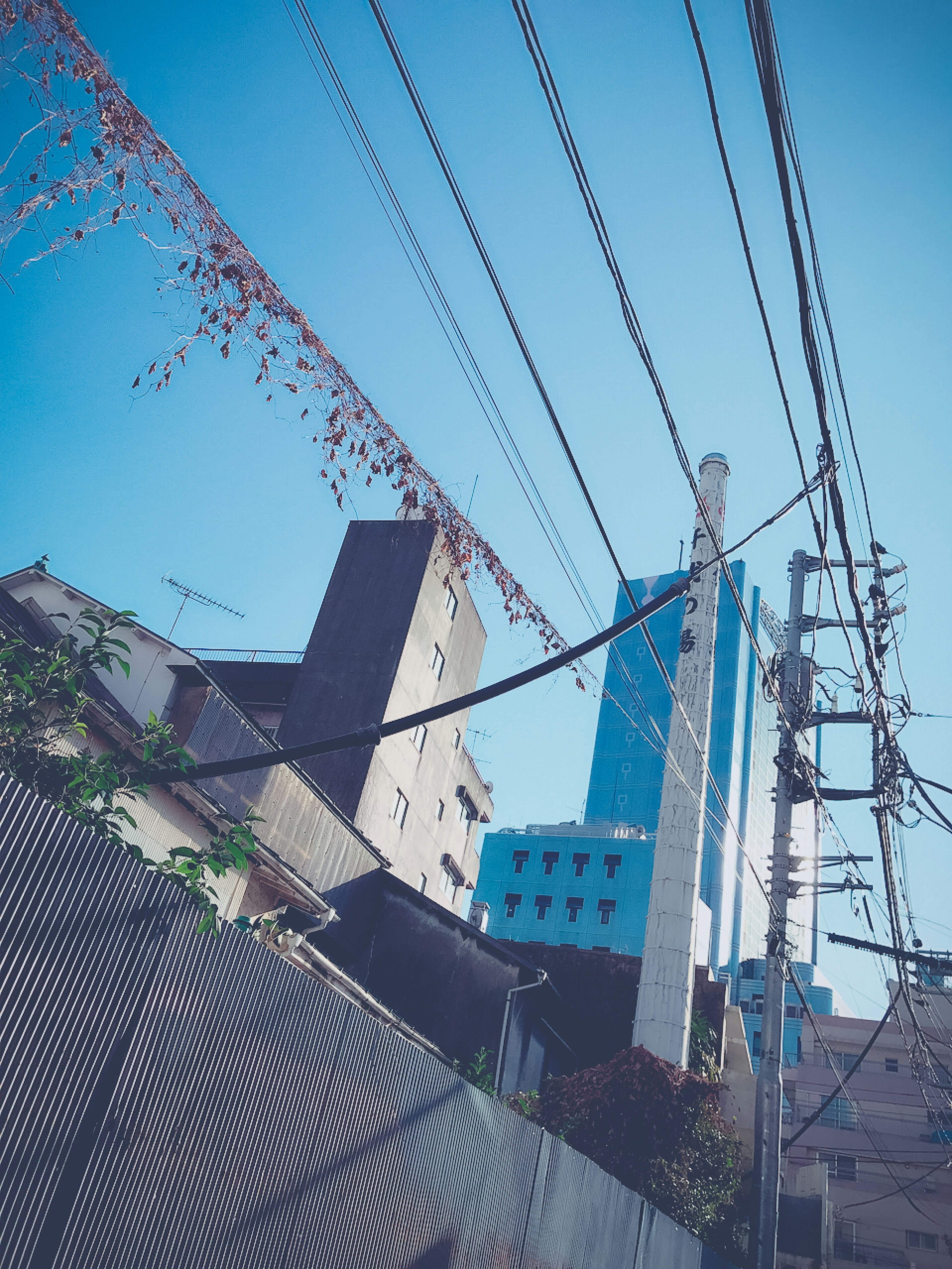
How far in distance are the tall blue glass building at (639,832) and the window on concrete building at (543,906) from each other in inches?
3.0

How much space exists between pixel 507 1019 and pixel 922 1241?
34.1m

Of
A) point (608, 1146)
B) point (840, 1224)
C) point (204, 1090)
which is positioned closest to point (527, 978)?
point (608, 1146)

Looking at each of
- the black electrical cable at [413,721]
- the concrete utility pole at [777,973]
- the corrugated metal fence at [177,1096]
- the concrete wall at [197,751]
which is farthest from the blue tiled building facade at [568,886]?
the black electrical cable at [413,721]

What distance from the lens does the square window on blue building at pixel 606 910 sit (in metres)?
68.3

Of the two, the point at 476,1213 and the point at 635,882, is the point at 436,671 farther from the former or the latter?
the point at 635,882

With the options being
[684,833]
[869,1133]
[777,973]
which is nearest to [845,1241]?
[869,1133]

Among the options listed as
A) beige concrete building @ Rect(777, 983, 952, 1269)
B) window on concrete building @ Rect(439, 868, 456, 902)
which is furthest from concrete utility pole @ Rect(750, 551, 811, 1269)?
beige concrete building @ Rect(777, 983, 952, 1269)

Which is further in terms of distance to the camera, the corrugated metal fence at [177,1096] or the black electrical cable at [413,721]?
the black electrical cable at [413,721]

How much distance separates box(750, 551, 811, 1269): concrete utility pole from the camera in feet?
41.9

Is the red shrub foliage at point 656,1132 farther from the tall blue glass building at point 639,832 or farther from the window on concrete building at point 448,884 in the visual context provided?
the tall blue glass building at point 639,832

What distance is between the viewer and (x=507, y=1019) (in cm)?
1875

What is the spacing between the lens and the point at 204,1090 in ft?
15.1

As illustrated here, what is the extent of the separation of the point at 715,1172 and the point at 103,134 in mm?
16734

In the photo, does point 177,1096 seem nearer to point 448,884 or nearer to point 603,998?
point 603,998
